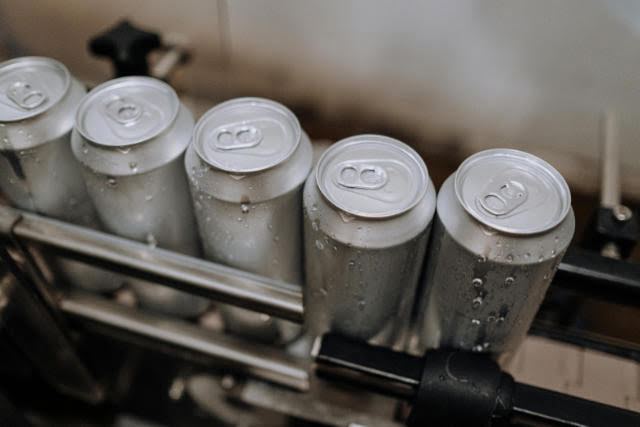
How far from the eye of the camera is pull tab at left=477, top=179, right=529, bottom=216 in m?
0.47

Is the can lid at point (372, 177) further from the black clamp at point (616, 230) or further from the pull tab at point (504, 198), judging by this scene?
the black clamp at point (616, 230)

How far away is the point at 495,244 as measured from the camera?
17.7 inches

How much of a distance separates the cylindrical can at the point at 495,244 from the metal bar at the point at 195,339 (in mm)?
202

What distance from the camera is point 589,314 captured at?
2.72 feet

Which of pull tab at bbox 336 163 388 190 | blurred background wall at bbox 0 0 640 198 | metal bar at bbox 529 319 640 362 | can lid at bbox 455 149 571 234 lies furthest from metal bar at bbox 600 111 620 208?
pull tab at bbox 336 163 388 190

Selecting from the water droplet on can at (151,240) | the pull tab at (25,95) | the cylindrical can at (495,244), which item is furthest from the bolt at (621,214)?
the pull tab at (25,95)

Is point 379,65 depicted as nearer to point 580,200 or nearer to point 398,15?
point 398,15

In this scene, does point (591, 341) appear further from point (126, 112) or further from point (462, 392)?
point (126, 112)

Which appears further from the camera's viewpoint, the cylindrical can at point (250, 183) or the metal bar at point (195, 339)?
the metal bar at point (195, 339)

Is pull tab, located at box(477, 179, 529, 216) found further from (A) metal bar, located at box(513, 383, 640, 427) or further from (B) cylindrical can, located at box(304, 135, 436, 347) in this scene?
(A) metal bar, located at box(513, 383, 640, 427)

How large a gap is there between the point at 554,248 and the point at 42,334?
2.21 feet

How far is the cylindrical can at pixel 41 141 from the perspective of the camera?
21.8 inches

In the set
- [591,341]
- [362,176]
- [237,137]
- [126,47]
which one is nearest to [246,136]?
[237,137]

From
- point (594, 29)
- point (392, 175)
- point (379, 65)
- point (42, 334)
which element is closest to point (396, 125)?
point (379, 65)
